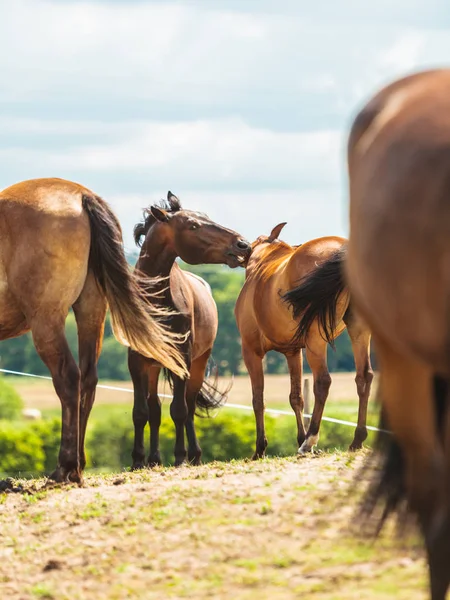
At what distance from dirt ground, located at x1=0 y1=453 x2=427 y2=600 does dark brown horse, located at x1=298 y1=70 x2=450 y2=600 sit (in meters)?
0.60

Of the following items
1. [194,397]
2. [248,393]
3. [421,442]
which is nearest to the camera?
[421,442]

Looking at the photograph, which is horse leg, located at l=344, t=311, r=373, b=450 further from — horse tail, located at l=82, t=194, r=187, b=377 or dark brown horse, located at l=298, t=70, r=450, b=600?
dark brown horse, located at l=298, t=70, r=450, b=600

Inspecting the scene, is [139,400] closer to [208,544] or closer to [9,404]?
[208,544]

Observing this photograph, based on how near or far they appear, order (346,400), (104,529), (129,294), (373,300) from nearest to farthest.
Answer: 1. (373,300)
2. (104,529)
3. (129,294)
4. (346,400)

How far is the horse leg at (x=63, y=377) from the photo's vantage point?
816cm

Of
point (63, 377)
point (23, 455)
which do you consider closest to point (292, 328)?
point (63, 377)

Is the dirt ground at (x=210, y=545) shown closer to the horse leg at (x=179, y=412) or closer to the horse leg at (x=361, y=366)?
the horse leg at (x=361, y=366)

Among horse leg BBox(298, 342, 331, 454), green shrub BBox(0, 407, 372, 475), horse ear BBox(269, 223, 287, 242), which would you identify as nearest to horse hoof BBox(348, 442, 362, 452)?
horse leg BBox(298, 342, 331, 454)

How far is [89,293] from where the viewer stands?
8.49 metres

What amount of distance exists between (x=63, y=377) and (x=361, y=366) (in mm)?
3155

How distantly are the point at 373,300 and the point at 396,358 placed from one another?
0.33 metres

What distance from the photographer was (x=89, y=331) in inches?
337

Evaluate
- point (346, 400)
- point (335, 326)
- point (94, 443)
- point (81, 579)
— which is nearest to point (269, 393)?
point (346, 400)

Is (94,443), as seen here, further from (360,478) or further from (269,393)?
(360,478)
